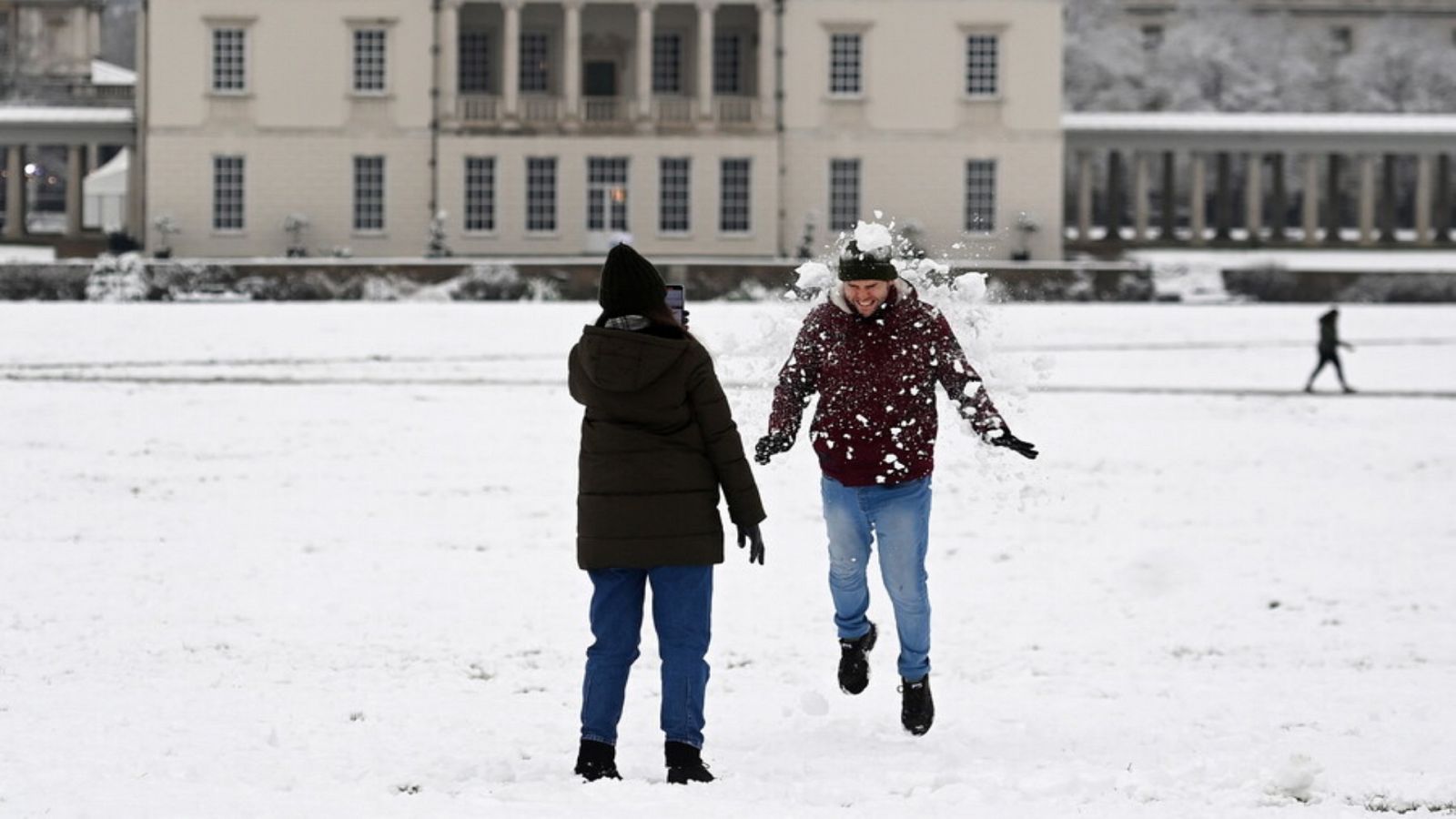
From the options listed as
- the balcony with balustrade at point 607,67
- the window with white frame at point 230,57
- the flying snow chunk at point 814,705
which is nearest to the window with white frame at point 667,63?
the balcony with balustrade at point 607,67

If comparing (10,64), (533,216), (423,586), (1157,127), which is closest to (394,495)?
(423,586)

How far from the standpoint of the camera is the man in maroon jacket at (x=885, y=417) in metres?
8.10

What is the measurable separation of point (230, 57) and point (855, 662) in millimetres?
43789

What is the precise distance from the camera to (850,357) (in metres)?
8.15

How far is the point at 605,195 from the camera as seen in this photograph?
49.8m

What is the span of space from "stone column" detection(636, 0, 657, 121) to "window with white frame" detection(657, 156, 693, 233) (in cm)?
123

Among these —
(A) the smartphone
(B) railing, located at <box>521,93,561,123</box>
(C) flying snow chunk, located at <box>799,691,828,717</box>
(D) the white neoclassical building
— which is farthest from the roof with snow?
(A) the smartphone

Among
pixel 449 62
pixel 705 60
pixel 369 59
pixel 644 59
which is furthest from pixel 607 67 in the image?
pixel 369 59

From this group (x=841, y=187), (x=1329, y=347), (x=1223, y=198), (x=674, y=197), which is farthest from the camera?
(x=1223, y=198)

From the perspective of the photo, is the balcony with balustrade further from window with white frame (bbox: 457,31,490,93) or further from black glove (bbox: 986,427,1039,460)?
black glove (bbox: 986,427,1039,460)

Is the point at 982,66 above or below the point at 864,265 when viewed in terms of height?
above

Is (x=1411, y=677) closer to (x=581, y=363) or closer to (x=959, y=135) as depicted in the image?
(x=581, y=363)

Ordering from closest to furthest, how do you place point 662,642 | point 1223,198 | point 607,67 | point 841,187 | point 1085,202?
point 662,642 → point 841,187 → point 607,67 → point 1085,202 → point 1223,198

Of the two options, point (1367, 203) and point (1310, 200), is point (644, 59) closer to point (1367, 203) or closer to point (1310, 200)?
point (1310, 200)
